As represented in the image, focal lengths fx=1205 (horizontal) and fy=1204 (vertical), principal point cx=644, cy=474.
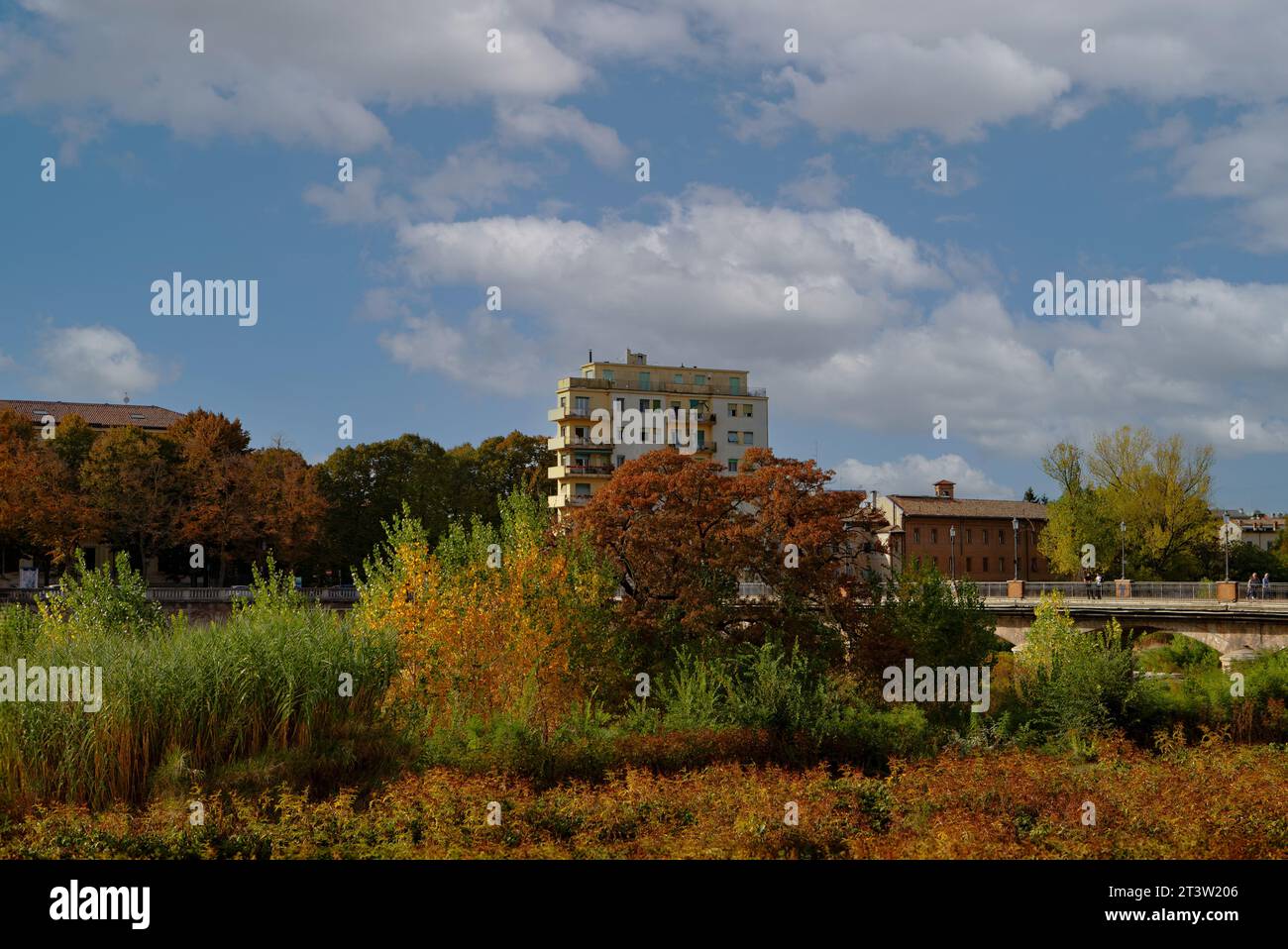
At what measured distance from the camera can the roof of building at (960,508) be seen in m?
82.2

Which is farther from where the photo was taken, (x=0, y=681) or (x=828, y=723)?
(x=828, y=723)

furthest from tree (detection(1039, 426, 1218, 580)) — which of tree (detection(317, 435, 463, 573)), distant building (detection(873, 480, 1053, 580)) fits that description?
tree (detection(317, 435, 463, 573))

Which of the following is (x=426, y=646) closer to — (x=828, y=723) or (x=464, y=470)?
(x=828, y=723)

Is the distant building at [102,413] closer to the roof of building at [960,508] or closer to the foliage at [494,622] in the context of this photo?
the roof of building at [960,508]

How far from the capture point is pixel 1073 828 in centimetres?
1244

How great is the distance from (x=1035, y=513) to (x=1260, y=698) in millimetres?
64203

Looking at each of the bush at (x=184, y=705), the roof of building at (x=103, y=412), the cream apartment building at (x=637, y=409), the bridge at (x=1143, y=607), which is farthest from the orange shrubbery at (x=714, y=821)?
the roof of building at (x=103, y=412)

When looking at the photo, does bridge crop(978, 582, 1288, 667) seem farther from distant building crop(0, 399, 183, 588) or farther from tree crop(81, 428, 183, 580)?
distant building crop(0, 399, 183, 588)

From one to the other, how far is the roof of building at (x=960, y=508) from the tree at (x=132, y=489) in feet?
154

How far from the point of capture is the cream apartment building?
7826cm

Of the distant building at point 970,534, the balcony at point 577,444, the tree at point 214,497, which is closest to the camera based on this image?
the tree at point 214,497

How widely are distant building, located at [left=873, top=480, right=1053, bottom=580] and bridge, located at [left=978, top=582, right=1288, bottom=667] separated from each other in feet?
Result: 113

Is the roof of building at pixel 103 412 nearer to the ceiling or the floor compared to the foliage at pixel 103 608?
nearer to the ceiling
